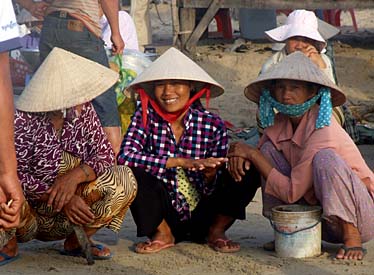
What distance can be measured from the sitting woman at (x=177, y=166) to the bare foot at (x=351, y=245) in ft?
1.89

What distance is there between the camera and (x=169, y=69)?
569cm

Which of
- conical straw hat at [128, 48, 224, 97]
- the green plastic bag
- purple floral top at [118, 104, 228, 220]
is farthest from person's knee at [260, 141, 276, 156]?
the green plastic bag

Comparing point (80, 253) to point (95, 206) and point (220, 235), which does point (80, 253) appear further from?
point (220, 235)

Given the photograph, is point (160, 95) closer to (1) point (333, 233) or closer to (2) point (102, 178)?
(2) point (102, 178)

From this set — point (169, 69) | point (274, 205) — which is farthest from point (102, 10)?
point (274, 205)

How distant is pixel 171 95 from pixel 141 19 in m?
7.58

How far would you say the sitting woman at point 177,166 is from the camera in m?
5.57

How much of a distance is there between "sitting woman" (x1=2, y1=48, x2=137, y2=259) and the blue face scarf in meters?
0.85

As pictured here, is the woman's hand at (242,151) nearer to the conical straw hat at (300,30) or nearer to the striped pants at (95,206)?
the striped pants at (95,206)

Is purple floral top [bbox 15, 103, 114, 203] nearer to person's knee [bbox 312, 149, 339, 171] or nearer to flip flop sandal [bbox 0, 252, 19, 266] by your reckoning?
flip flop sandal [bbox 0, 252, 19, 266]

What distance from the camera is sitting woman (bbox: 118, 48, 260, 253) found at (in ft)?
18.3

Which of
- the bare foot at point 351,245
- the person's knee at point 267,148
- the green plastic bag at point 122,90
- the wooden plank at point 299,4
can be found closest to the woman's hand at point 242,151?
the person's knee at point 267,148

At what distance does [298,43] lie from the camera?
7602 mm

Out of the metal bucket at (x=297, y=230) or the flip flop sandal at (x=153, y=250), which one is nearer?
the metal bucket at (x=297, y=230)
